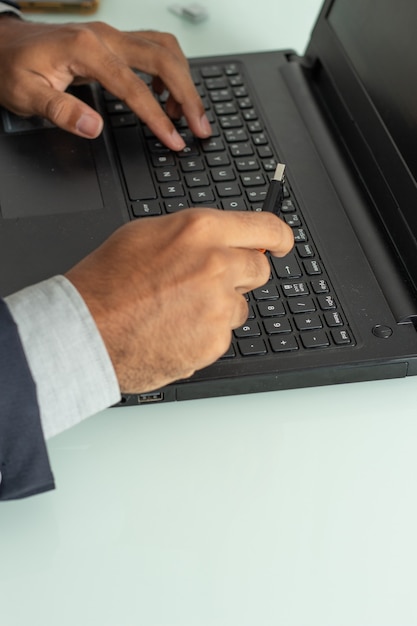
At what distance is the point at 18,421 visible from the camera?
1.96ft

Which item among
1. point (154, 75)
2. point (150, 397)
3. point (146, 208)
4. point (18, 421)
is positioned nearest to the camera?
point (18, 421)

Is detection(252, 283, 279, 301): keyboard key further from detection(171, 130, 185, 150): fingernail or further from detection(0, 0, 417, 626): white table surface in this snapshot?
detection(171, 130, 185, 150): fingernail

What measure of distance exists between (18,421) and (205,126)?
0.46 m

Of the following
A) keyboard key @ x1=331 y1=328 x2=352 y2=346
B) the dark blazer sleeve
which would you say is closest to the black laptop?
keyboard key @ x1=331 y1=328 x2=352 y2=346

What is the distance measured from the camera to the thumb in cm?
89

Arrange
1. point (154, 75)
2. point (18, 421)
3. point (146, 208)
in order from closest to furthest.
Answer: point (18, 421)
point (146, 208)
point (154, 75)

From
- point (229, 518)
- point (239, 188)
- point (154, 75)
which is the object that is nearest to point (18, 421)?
point (229, 518)

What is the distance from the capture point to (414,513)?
0.68 m

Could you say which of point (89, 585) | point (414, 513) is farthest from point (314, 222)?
point (89, 585)

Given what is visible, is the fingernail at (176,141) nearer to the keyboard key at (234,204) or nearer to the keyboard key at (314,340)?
the keyboard key at (234,204)

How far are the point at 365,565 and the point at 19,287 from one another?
0.37 m

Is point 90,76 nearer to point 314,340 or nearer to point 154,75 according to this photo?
point 154,75

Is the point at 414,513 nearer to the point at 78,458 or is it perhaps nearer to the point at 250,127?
the point at 78,458

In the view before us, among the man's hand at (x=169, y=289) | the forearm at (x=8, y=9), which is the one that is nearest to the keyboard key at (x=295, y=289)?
the man's hand at (x=169, y=289)
